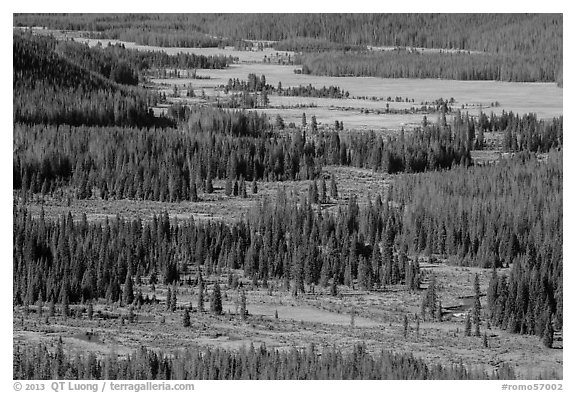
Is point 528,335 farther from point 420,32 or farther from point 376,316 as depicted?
point 420,32

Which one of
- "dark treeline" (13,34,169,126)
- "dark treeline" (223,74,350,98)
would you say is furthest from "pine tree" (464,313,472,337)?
"dark treeline" (223,74,350,98)

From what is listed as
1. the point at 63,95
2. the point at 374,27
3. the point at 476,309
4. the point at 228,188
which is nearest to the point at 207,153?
the point at 228,188

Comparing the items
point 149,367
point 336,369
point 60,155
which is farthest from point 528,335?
point 60,155

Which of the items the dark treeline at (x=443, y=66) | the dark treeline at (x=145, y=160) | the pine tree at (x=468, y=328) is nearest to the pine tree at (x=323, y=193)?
the dark treeline at (x=145, y=160)

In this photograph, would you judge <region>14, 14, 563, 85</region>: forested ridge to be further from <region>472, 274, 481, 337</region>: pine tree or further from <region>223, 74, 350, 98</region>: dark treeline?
<region>472, 274, 481, 337</region>: pine tree

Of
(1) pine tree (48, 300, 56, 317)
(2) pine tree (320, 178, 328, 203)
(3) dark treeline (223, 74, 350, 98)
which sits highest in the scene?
(3) dark treeline (223, 74, 350, 98)

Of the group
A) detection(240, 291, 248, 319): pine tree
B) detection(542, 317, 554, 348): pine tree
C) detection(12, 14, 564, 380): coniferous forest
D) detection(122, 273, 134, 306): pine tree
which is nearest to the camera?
detection(12, 14, 564, 380): coniferous forest

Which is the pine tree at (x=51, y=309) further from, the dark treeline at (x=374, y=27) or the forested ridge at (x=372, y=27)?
the dark treeline at (x=374, y=27)
